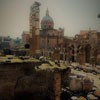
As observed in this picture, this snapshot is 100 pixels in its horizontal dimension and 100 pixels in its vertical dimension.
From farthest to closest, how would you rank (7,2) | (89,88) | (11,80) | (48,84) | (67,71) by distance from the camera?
1. (7,2)
2. (67,71)
3. (89,88)
4. (48,84)
5. (11,80)

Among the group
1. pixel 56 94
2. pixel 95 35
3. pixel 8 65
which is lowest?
pixel 56 94

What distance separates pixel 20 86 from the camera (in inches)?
256

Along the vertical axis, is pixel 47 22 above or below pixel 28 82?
above

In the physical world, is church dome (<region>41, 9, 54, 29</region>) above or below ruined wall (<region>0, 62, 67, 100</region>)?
above

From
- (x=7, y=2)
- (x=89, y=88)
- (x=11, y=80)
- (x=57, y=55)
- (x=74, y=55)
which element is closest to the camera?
(x=11, y=80)

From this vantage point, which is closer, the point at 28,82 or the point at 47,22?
the point at 28,82

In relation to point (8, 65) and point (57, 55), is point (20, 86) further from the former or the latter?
point (57, 55)

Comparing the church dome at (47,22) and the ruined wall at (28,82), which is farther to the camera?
the church dome at (47,22)

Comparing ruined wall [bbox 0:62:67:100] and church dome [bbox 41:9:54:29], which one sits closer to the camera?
ruined wall [bbox 0:62:67:100]

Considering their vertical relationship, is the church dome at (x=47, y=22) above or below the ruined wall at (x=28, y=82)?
above

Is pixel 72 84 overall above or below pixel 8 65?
below

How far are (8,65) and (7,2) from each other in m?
4.45

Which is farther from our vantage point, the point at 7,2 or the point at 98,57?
the point at 98,57

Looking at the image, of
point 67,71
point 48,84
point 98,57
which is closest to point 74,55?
point 98,57
